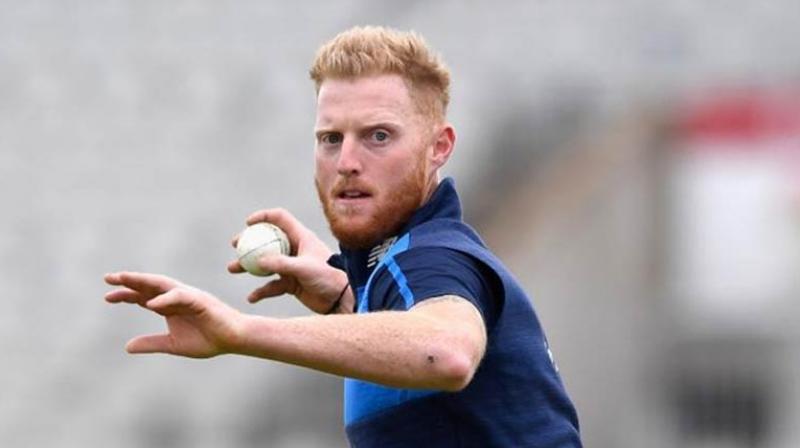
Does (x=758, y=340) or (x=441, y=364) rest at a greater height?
(x=441, y=364)

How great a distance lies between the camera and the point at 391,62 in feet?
15.0

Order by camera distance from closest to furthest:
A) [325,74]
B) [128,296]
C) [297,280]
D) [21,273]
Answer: [128,296] < [325,74] < [297,280] < [21,273]

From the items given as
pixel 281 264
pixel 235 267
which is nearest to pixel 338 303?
pixel 281 264

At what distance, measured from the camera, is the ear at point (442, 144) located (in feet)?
15.5

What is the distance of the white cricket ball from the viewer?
5277 millimetres

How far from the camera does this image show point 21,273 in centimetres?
1393

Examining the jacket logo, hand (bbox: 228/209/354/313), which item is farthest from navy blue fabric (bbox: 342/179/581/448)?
hand (bbox: 228/209/354/313)

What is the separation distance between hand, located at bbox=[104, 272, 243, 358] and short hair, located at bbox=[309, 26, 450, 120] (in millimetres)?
1058

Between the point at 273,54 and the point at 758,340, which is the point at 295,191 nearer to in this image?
the point at 273,54

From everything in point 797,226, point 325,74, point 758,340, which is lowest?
point 758,340

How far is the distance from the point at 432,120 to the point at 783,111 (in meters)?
8.37

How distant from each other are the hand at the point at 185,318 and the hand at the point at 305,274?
1.69 m

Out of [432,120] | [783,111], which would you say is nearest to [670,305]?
[783,111]

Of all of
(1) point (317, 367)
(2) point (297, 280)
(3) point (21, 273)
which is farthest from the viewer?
(3) point (21, 273)
